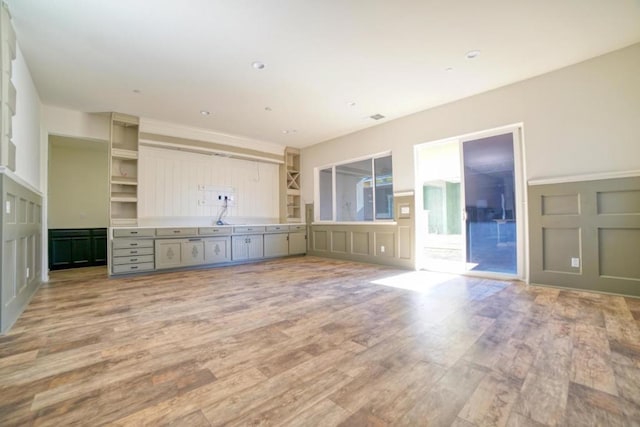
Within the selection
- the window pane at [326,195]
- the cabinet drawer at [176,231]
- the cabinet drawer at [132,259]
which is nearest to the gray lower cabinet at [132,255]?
the cabinet drawer at [132,259]

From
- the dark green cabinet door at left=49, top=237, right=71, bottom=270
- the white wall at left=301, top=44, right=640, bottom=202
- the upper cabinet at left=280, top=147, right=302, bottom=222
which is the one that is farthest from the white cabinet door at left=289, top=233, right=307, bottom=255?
the dark green cabinet door at left=49, top=237, right=71, bottom=270

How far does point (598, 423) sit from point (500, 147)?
12.7ft

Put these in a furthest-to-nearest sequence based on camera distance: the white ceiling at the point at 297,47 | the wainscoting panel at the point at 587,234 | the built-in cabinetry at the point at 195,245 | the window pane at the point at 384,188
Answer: the window pane at the point at 384,188 < the built-in cabinetry at the point at 195,245 < the wainscoting panel at the point at 587,234 < the white ceiling at the point at 297,47

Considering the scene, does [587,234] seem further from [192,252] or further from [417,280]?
[192,252]

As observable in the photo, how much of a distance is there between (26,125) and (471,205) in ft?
20.5

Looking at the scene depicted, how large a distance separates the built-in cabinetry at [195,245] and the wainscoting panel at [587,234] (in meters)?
4.79

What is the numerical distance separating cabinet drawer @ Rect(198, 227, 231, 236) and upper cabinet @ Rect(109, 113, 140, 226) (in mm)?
1138

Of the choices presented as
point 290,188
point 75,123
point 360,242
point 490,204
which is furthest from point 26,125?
point 490,204

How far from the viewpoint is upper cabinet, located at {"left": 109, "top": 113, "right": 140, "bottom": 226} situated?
4891 mm

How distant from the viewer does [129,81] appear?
148 inches

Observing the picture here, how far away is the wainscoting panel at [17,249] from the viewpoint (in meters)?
2.34

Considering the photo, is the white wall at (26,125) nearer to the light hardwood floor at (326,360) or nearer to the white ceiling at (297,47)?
the white ceiling at (297,47)

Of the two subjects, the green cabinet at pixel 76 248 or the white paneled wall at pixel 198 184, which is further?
the green cabinet at pixel 76 248

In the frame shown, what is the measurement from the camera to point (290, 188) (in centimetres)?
733
